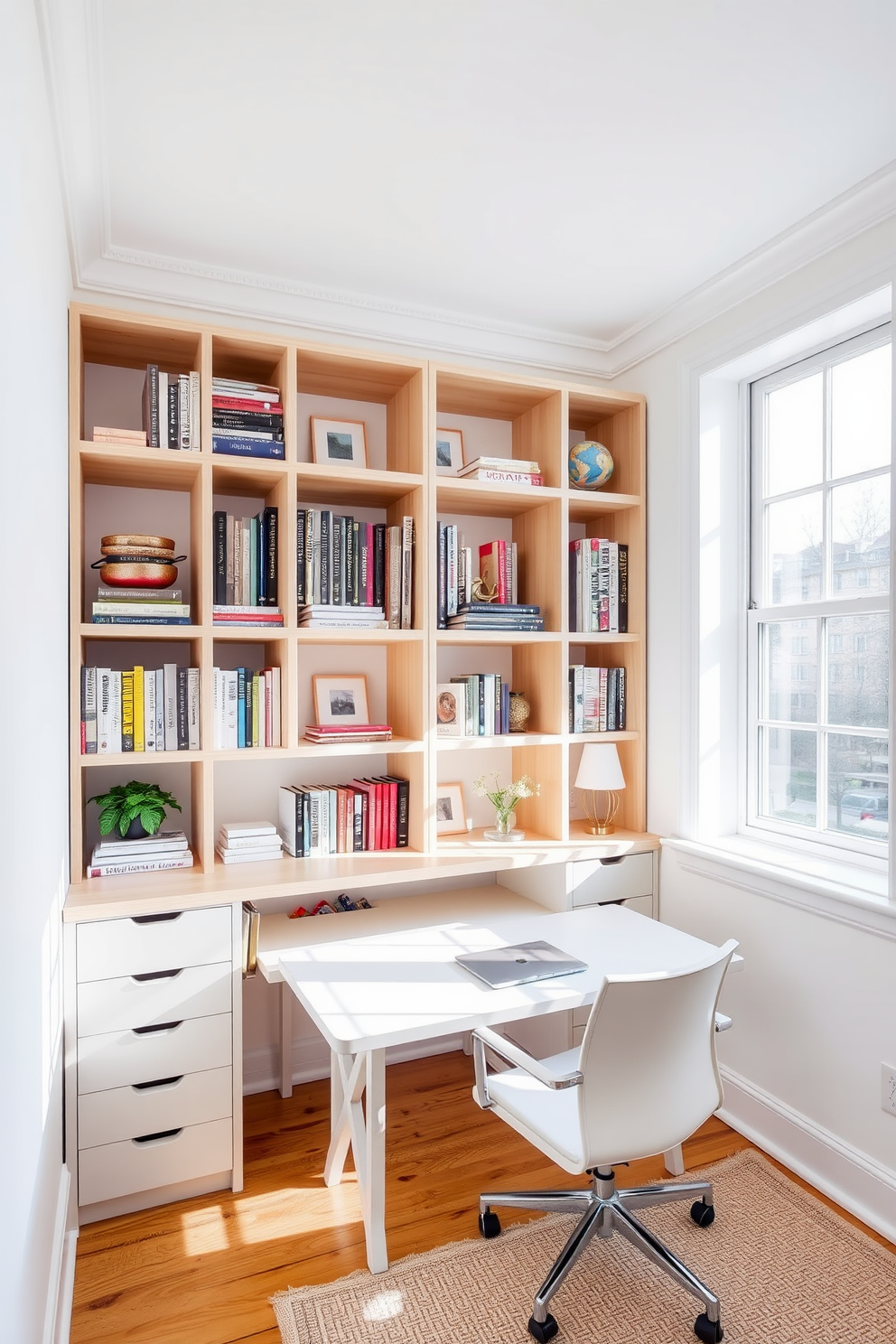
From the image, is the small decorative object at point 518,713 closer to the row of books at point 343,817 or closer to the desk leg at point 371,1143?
the row of books at point 343,817

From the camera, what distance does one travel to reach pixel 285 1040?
267 cm

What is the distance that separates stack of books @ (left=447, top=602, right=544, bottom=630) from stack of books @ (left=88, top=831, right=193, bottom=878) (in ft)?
3.63

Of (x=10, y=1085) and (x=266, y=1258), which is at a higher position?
(x=10, y=1085)

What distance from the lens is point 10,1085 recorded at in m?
1.15

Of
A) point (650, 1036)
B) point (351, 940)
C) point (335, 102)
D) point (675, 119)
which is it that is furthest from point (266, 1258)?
point (675, 119)

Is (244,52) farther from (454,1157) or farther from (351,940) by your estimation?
(454,1157)

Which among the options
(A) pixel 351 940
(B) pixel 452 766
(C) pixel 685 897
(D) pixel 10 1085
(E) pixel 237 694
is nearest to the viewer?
(D) pixel 10 1085

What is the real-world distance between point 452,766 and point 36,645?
177 cm

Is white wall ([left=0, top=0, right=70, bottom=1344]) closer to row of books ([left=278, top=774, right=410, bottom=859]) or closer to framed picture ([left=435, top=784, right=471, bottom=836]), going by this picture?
row of books ([left=278, top=774, right=410, bottom=859])

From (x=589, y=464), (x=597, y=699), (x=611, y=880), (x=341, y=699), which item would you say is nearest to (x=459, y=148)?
(x=589, y=464)

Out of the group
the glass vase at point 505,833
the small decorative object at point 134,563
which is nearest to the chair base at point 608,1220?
the glass vase at point 505,833

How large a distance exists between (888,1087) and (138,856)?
206 cm

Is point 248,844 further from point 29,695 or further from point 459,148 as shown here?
point 459,148

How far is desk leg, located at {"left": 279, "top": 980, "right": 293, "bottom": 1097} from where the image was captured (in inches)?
104
